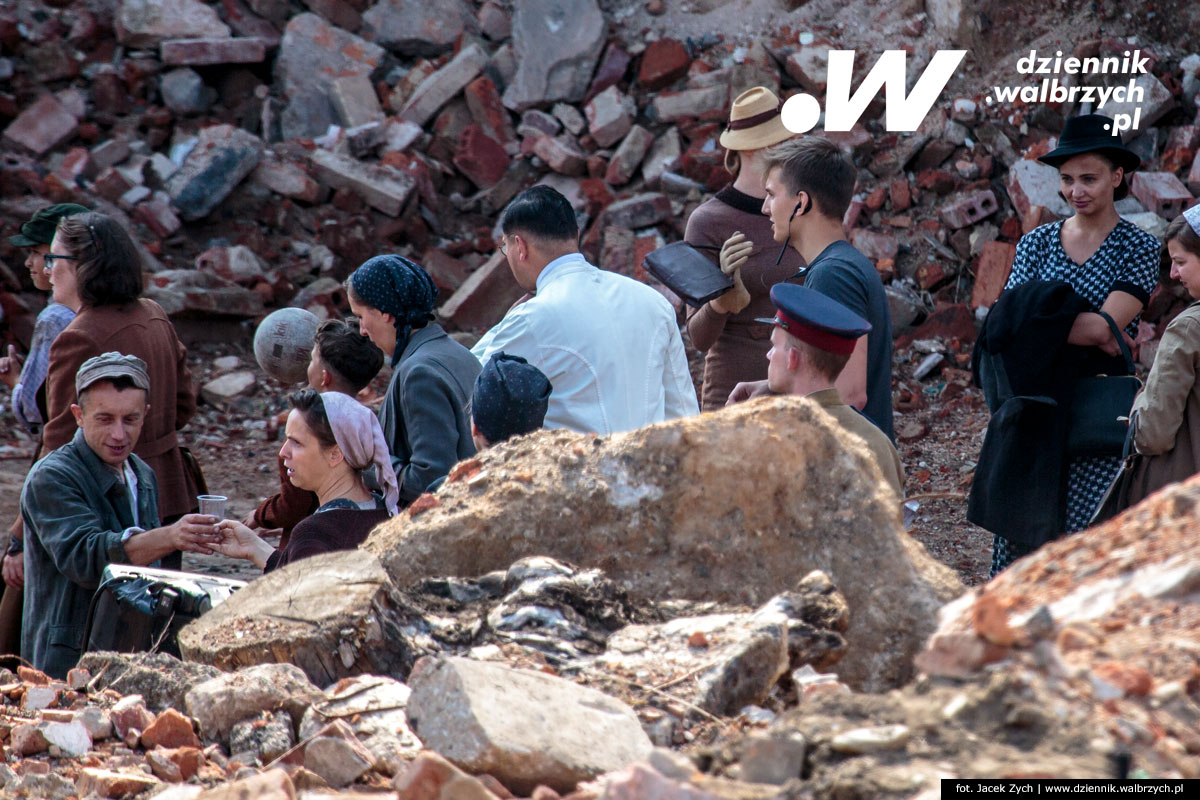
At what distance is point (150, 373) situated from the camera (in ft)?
14.4

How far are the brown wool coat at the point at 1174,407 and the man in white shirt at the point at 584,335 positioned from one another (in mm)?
1525

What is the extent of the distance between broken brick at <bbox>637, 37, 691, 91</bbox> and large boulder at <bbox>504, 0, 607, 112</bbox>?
496mm

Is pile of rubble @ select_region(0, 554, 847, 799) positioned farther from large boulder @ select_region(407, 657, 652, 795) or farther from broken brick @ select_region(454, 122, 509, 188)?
broken brick @ select_region(454, 122, 509, 188)

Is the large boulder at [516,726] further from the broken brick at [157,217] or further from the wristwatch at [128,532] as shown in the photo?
the broken brick at [157,217]

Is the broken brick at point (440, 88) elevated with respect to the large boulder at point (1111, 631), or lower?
lower

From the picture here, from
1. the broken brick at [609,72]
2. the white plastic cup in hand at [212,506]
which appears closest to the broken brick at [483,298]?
the broken brick at [609,72]

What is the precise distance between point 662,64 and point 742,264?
646 cm

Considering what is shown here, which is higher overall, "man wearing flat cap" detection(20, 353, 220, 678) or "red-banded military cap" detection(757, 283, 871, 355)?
"red-banded military cap" detection(757, 283, 871, 355)

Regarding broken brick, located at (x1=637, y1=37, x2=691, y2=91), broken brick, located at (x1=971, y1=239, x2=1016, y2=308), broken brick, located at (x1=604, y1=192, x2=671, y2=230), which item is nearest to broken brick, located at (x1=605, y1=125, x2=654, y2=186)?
broken brick, located at (x1=604, y1=192, x2=671, y2=230)

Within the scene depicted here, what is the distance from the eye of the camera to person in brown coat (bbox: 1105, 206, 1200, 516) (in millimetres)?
3689

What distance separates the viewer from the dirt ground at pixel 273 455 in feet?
21.8

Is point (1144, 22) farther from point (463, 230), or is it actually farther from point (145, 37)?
point (145, 37)

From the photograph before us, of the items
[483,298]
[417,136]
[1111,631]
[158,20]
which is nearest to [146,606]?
[1111,631]

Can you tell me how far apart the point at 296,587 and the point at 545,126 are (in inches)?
329
